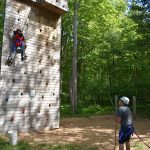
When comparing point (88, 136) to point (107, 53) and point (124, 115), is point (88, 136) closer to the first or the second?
point (124, 115)

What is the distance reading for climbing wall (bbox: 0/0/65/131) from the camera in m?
12.5

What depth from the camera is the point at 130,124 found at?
28.3 ft

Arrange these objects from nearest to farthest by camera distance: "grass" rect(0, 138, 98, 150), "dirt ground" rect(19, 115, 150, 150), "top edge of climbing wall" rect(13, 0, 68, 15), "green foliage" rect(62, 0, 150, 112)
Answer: "grass" rect(0, 138, 98, 150), "dirt ground" rect(19, 115, 150, 150), "top edge of climbing wall" rect(13, 0, 68, 15), "green foliage" rect(62, 0, 150, 112)

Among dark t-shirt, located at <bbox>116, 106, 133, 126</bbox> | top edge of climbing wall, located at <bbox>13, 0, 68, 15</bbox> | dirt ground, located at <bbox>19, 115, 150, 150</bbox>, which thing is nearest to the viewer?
dark t-shirt, located at <bbox>116, 106, 133, 126</bbox>

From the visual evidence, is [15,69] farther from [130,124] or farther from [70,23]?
[70,23]

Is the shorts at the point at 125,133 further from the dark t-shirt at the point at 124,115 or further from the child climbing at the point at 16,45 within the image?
the child climbing at the point at 16,45

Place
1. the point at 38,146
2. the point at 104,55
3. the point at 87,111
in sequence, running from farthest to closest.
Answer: the point at 104,55, the point at 87,111, the point at 38,146

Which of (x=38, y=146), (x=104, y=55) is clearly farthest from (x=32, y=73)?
(x=104, y=55)

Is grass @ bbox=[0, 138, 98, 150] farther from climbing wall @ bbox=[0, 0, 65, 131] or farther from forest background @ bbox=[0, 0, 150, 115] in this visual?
forest background @ bbox=[0, 0, 150, 115]

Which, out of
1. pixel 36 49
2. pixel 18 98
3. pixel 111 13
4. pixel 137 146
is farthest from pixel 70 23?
pixel 137 146

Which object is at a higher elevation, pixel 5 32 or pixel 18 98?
pixel 5 32

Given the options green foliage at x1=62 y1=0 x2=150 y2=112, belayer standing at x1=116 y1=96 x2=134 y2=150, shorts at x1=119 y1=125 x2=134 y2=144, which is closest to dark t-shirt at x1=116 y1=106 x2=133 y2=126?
→ belayer standing at x1=116 y1=96 x2=134 y2=150

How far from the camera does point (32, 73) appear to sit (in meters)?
13.6

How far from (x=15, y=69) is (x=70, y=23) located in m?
16.4
